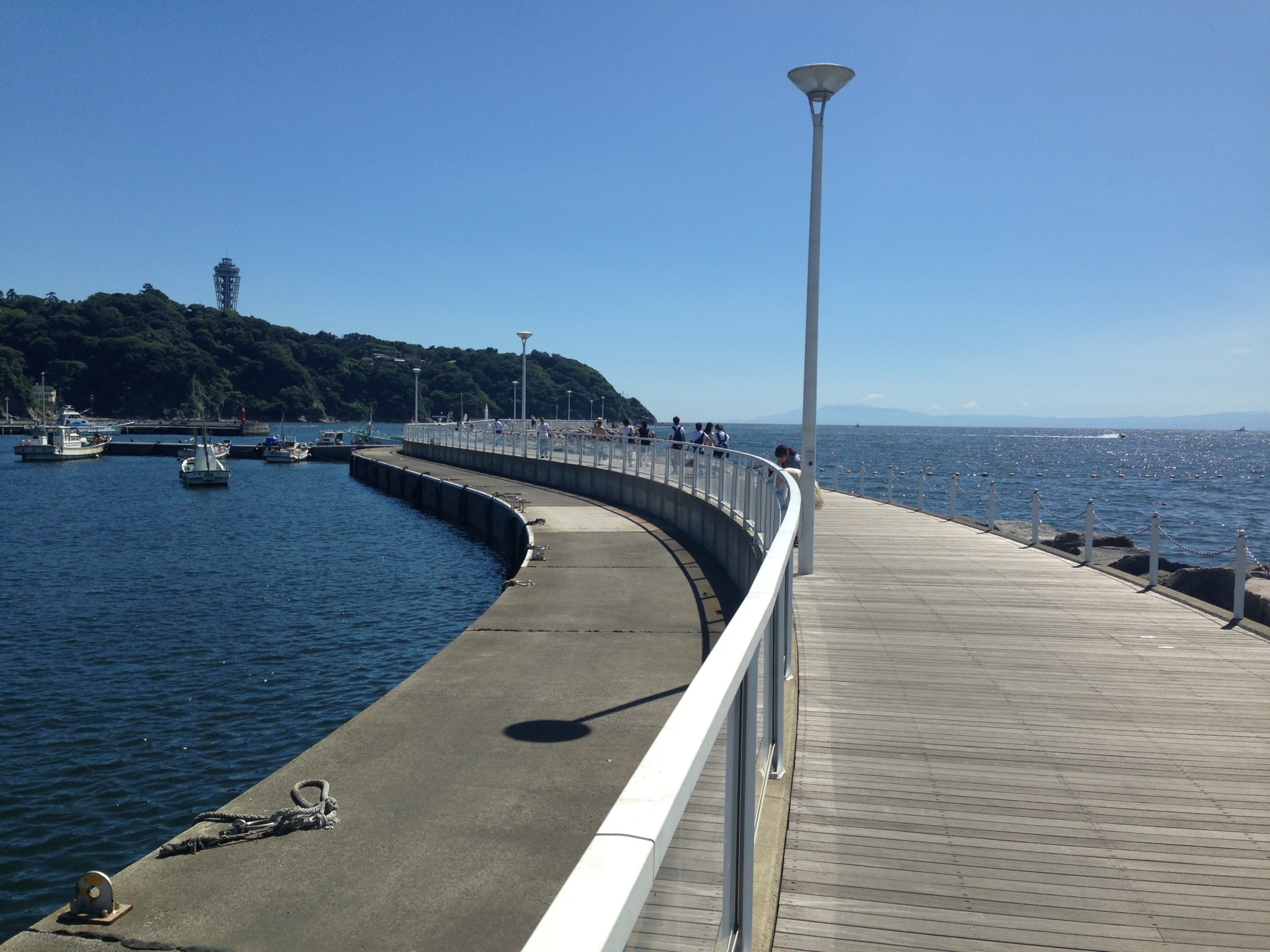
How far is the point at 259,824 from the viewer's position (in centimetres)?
675

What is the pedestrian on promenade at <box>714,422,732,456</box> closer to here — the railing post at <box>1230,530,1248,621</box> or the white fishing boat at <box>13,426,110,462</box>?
the railing post at <box>1230,530,1248,621</box>

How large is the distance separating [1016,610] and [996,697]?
3492 mm

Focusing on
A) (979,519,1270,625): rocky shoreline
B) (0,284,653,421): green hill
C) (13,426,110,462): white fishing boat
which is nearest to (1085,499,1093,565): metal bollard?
(979,519,1270,625): rocky shoreline

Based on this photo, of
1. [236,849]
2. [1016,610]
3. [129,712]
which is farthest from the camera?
[129,712]

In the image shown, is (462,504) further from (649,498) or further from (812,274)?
(812,274)

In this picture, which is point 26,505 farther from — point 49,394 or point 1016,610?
point 49,394

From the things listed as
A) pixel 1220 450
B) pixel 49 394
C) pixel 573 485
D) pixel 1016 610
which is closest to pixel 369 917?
pixel 1016 610

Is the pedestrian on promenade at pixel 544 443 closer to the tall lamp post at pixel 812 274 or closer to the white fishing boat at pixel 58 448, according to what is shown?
the tall lamp post at pixel 812 274

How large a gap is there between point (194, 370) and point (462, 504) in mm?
147876

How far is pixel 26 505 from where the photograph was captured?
41.9 meters

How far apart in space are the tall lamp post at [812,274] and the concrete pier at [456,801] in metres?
1.87

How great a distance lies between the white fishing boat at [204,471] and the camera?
174ft

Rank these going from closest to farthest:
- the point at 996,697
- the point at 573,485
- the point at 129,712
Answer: the point at 996,697 → the point at 129,712 → the point at 573,485

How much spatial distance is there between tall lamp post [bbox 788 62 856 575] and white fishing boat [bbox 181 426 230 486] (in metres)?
48.9
